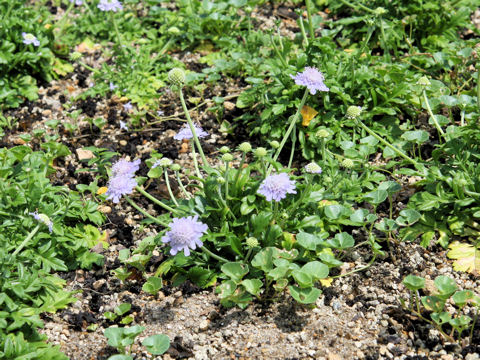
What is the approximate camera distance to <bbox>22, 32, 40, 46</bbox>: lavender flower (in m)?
4.81

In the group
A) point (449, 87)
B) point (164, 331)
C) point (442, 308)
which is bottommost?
point (164, 331)

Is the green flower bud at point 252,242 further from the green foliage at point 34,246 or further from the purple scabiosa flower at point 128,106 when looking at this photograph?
the purple scabiosa flower at point 128,106

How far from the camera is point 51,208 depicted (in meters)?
3.33

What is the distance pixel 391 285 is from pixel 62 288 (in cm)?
185

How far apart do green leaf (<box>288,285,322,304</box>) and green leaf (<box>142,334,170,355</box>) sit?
676 millimetres

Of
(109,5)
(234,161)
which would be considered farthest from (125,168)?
(109,5)

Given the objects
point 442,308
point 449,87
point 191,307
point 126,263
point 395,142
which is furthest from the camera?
point 449,87

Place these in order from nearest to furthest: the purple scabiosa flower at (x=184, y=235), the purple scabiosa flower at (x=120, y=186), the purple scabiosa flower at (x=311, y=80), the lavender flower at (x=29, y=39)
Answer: the purple scabiosa flower at (x=184, y=235), the purple scabiosa flower at (x=120, y=186), the purple scabiosa flower at (x=311, y=80), the lavender flower at (x=29, y=39)

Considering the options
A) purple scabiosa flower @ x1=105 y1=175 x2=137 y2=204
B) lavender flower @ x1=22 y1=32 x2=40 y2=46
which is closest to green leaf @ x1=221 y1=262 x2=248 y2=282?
purple scabiosa flower @ x1=105 y1=175 x2=137 y2=204

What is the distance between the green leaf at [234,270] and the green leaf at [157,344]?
472 millimetres

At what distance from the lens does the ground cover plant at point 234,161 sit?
313 centimetres

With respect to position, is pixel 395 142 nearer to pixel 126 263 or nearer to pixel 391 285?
pixel 391 285

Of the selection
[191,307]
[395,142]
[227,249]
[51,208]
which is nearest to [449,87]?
[395,142]

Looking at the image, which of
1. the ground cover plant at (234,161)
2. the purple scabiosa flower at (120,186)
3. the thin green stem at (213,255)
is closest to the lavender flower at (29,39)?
the ground cover plant at (234,161)
